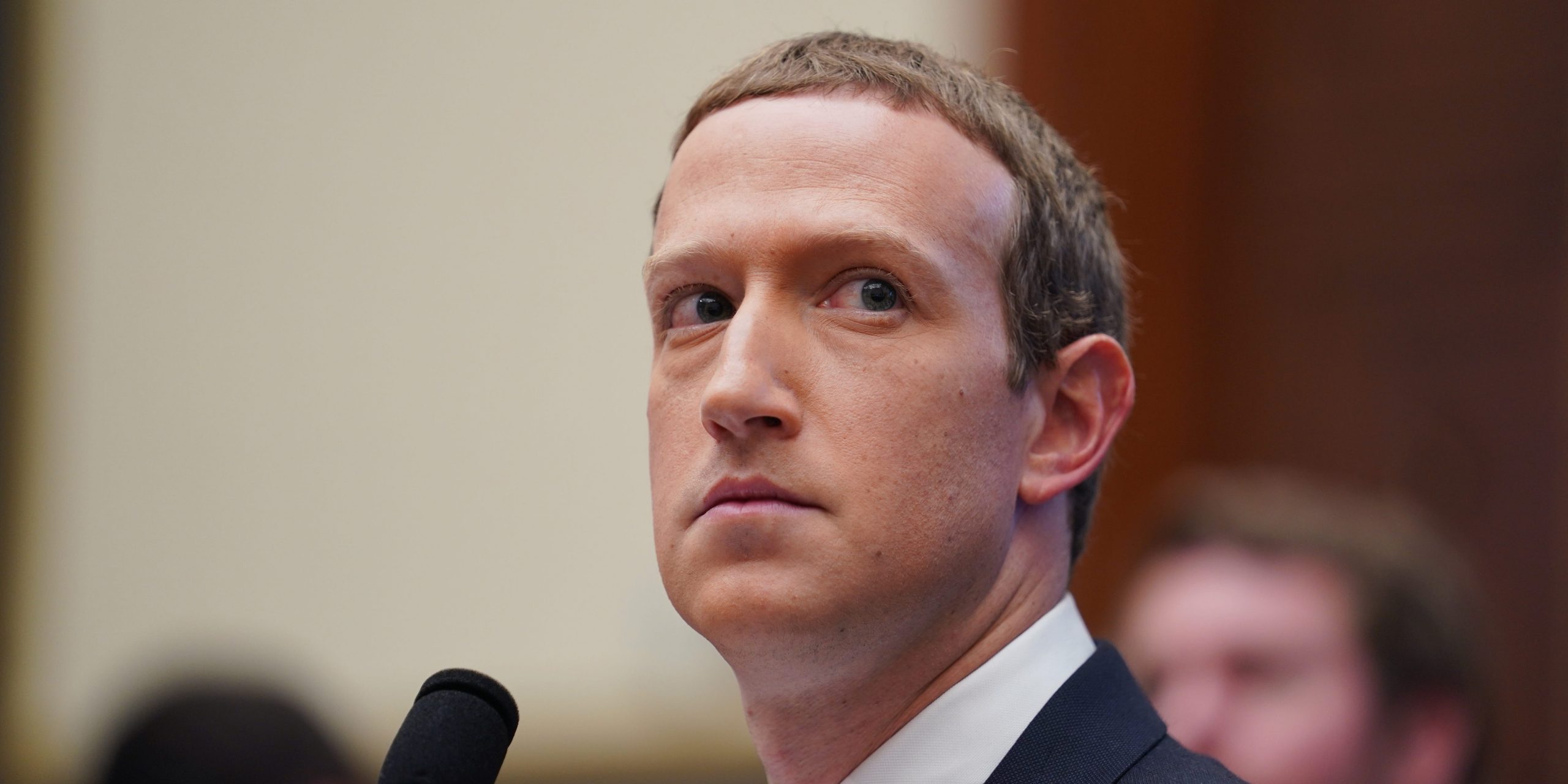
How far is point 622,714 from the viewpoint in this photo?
5840 millimetres

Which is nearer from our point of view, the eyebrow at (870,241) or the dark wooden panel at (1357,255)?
the eyebrow at (870,241)

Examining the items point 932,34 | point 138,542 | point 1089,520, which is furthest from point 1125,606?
point 138,542

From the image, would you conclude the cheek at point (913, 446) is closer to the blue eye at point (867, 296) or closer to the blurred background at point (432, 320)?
the blue eye at point (867, 296)

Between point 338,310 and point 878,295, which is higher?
point 878,295

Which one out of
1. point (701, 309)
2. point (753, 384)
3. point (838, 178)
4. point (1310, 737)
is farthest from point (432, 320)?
point (753, 384)

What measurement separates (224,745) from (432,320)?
8.60ft

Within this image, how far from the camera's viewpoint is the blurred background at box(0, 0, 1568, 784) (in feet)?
18.9

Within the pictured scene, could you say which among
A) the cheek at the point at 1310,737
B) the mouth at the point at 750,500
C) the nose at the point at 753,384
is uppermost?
the nose at the point at 753,384

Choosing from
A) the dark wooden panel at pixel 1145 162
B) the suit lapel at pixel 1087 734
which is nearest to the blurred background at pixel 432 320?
the dark wooden panel at pixel 1145 162

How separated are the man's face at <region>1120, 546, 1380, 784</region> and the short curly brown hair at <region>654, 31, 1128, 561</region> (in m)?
1.17

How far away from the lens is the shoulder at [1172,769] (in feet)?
6.70

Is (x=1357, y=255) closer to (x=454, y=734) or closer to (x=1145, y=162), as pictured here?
(x=1145, y=162)

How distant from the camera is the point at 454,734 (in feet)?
5.58

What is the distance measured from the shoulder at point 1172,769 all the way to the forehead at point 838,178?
69cm
